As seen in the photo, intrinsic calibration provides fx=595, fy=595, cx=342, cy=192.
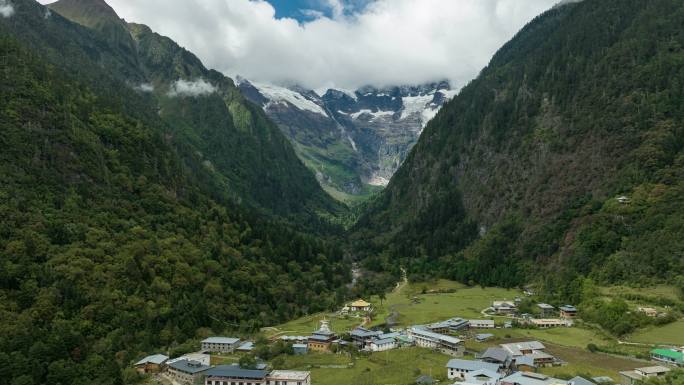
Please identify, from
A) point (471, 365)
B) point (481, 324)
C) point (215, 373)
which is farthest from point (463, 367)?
point (215, 373)

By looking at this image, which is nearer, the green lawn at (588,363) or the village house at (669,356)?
the green lawn at (588,363)

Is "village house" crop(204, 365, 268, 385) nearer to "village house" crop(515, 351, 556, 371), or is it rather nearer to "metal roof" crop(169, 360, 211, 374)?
"metal roof" crop(169, 360, 211, 374)

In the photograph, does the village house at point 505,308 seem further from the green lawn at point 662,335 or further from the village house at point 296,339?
the village house at point 296,339

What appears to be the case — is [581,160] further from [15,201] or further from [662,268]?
[15,201]

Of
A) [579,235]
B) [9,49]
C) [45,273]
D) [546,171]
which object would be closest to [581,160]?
[546,171]

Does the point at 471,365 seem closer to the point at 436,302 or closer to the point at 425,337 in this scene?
the point at 425,337

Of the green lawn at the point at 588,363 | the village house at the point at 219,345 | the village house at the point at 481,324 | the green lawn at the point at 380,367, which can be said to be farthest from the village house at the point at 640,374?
the village house at the point at 219,345
